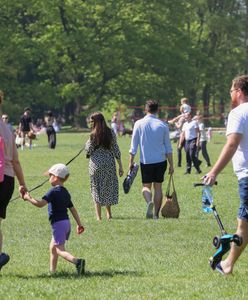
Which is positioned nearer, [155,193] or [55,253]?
[55,253]

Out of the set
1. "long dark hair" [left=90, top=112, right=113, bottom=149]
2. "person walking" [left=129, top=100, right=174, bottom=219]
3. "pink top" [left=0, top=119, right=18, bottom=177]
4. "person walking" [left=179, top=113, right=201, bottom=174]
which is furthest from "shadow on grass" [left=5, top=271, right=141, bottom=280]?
"person walking" [left=179, top=113, right=201, bottom=174]

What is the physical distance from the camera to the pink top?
970cm

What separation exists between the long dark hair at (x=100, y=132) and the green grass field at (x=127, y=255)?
4.06 ft

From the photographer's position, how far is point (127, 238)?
12820 mm

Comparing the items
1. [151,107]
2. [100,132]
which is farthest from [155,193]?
[100,132]

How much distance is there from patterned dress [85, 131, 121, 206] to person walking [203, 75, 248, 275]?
6085mm

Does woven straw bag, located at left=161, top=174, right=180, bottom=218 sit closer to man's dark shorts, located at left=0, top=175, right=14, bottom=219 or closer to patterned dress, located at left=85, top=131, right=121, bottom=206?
patterned dress, located at left=85, top=131, right=121, bottom=206

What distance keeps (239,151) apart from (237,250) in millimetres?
967

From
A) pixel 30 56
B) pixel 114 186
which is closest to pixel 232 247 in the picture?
pixel 114 186

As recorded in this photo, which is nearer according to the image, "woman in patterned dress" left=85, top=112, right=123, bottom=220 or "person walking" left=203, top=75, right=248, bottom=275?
"person walking" left=203, top=75, right=248, bottom=275

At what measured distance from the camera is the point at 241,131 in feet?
28.8

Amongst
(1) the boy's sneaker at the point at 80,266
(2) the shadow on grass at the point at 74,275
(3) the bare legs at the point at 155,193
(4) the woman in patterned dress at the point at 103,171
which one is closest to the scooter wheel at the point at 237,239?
(2) the shadow on grass at the point at 74,275

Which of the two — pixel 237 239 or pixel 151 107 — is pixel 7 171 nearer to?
pixel 237 239

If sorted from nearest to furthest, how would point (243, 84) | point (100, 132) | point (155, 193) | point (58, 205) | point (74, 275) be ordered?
point (243, 84) < point (74, 275) < point (58, 205) < point (100, 132) < point (155, 193)
